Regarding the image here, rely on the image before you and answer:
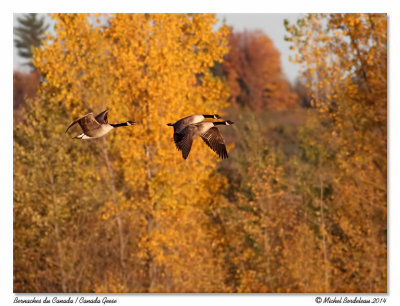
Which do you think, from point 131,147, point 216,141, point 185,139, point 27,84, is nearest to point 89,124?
point 185,139

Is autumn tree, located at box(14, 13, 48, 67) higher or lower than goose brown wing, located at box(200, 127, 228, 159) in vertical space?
higher

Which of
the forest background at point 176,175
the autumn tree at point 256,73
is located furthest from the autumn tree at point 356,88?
the autumn tree at point 256,73

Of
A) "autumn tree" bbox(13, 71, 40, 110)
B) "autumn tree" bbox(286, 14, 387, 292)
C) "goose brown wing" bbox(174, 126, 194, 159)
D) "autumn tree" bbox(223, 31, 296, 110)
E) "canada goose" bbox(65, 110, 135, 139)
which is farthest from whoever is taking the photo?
"autumn tree" bbox(223, 31, 296, 110)

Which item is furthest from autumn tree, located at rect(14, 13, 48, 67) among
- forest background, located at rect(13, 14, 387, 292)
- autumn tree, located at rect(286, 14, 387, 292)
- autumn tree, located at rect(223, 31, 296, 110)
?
autumn tree, located at rect(286, 14, 387, 292)

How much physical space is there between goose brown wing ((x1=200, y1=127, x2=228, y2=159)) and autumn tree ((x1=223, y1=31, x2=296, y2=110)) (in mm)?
31779

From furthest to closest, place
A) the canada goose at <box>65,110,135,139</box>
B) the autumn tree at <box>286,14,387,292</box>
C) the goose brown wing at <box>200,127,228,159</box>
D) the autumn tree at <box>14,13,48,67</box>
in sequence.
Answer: the autumn tree at <box>14,13,48,67</box> → the autumn tree at <box>286,14,387,292</box> → the goose brown wing at <box>200,127,228,159</box> → the canada goose at <box>65,110,135,139</box>

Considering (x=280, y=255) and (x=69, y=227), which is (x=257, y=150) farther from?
(x=69, y=227)

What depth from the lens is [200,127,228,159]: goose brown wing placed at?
669 cm

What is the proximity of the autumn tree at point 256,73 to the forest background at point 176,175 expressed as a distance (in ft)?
48.4

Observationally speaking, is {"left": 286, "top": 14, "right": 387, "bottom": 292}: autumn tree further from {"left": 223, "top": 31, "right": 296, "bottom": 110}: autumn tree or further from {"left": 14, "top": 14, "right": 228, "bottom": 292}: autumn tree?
{"left": 223, "top": 31, "right": 296, "bottom": 110}: autumn tree

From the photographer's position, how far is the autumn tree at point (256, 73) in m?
38.9

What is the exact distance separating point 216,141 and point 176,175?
904 centimetres

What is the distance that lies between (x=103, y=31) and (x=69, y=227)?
624cm

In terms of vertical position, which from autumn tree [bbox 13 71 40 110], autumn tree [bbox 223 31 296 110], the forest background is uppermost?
autumn tree [bbox 223 31 296 110]
